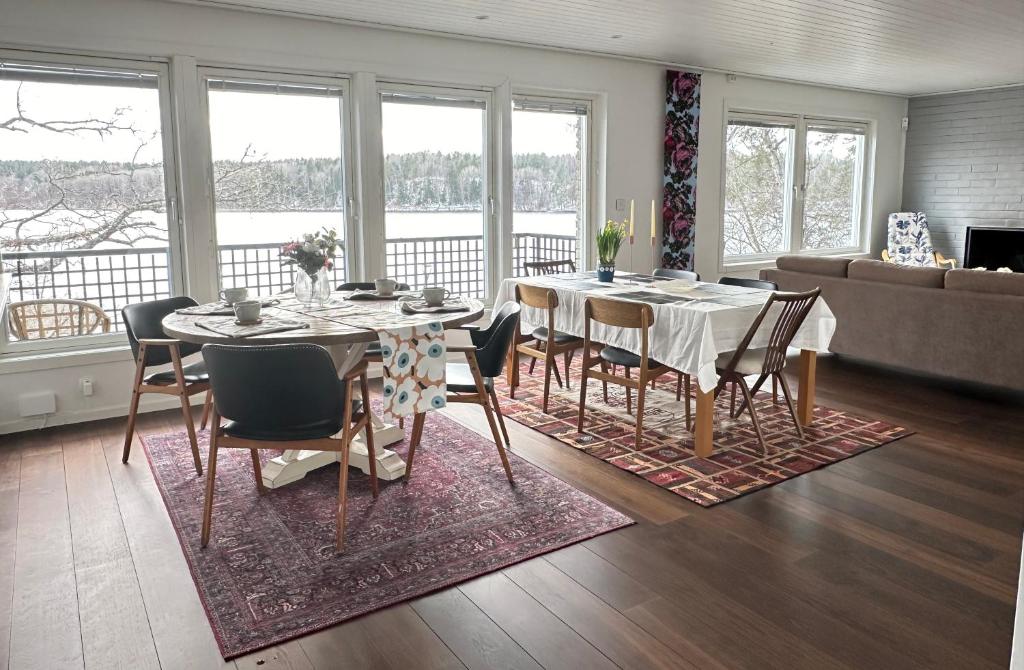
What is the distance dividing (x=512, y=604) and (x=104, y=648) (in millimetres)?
1180

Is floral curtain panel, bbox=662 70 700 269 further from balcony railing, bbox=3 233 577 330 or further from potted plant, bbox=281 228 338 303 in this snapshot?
potted plant, bbox=281 228 338 303

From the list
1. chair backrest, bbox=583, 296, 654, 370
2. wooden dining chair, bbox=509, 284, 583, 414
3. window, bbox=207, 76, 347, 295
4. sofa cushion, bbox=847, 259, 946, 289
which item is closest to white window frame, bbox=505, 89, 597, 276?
wooden dining chair, bbox=509, 284, 583, 414

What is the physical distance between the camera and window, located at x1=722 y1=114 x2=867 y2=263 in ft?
24.4

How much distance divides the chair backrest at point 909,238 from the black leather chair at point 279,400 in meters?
7.73

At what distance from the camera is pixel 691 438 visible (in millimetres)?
3924

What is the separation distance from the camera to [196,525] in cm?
292

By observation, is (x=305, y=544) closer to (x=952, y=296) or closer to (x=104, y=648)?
(x=104, y=648)

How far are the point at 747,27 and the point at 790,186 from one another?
3.04 meters

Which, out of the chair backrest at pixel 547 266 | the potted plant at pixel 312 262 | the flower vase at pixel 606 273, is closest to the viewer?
the potted plant at pixel 312 262

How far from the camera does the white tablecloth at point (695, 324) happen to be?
353 centimetres

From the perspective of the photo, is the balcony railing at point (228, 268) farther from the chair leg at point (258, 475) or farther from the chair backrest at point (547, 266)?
the chair leg at point (258, 475)

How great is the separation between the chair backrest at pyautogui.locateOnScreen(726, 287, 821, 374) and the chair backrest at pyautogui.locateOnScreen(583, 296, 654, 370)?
44 centimetres

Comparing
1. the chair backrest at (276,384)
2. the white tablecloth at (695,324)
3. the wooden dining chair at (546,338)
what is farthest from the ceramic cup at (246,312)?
the white tablecloth at (695,324)

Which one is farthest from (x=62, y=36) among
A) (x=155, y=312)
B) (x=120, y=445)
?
(x=120, y=445)
